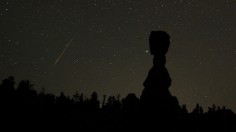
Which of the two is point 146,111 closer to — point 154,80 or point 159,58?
point 154,80

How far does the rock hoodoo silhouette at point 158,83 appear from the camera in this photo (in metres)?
18.8

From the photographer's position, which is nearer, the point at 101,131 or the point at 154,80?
the point at 154,80

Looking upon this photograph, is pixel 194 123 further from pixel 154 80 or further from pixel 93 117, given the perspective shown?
pixel 154 80

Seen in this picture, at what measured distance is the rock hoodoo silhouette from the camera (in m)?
18.8

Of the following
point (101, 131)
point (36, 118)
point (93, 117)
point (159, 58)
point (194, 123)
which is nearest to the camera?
point (159, 58)

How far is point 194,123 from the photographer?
6253 cm

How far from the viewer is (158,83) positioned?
19219 mm

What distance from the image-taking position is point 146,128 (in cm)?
1855

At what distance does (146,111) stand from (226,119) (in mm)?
56442

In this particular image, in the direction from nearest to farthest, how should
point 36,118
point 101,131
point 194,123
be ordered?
1. point 36,118
2. point 101,131
3. point 194,123

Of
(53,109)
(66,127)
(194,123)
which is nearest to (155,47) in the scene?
(66,127)

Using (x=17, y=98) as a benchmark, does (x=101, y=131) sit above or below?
below

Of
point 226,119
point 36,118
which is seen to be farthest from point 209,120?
point 36,118

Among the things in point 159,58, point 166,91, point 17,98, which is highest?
point 17,98
